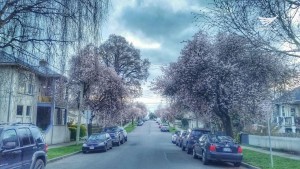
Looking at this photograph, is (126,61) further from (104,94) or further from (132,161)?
(132,161)

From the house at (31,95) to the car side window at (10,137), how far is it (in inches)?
46.4

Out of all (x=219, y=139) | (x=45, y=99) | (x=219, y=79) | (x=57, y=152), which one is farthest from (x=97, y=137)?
(x=219, y=139)

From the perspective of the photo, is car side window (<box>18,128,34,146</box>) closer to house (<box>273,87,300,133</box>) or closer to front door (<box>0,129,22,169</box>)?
front door (<box>0,129,22,169</box>)

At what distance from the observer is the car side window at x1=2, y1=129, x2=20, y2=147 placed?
30.4ft

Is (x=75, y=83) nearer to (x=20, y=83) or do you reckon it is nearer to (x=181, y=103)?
(x=181, y=103)

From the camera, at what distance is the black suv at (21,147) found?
909 centimetres

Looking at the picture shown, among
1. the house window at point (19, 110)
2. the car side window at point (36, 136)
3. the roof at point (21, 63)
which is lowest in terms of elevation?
the car side window at point (36, 136)

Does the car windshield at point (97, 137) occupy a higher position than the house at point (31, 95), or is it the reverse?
the house at point (31, 95)

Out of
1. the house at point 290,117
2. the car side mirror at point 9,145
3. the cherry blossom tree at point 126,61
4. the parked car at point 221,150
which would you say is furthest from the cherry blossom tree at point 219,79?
the cherry blossom tree at point 126,61

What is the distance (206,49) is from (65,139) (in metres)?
18.3

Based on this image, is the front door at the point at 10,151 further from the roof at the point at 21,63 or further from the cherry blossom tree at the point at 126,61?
the cherry blossom tree at the point at 126,61

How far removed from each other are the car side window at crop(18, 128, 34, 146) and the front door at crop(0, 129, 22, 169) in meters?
0.30

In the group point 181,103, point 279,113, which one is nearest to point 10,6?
point 181,103

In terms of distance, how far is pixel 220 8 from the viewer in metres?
11.7
